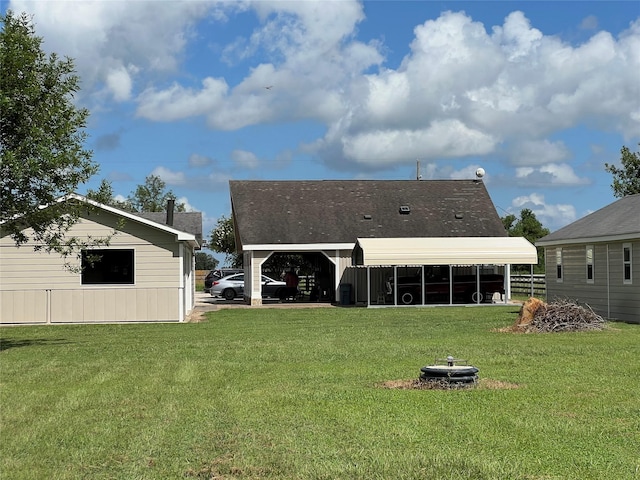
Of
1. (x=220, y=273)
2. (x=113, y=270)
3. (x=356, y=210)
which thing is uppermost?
(x=356, y=210)

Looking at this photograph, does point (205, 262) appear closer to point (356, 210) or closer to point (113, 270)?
point (356, 210)

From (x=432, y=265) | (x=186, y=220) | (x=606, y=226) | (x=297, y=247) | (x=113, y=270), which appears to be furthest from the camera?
(x=186, y=220)

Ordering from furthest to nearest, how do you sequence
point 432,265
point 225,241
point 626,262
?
point 225,241
point 432,265
point 626,262

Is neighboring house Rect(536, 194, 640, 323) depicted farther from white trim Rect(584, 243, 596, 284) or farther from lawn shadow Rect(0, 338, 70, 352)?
lawn shadow Rect(0, 338, 70, 352)

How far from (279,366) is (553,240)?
19.2 m

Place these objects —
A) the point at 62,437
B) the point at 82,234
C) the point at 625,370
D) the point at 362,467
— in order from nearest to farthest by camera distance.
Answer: the point at 362,467 < the point at 62,437 < the point at 625,370 < the point at 82,234

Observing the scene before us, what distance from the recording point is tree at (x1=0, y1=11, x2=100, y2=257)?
16484 millimetres

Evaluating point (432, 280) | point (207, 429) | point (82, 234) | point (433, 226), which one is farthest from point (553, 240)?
point (207, 429)

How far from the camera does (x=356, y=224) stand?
126ft

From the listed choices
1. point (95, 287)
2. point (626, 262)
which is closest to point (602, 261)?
point (626, 262)

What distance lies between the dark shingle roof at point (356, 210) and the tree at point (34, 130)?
18.8m

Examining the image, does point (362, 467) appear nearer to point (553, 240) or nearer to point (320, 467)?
point (320, 467)

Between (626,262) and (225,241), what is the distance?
48.6 m

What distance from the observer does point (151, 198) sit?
88.2m
